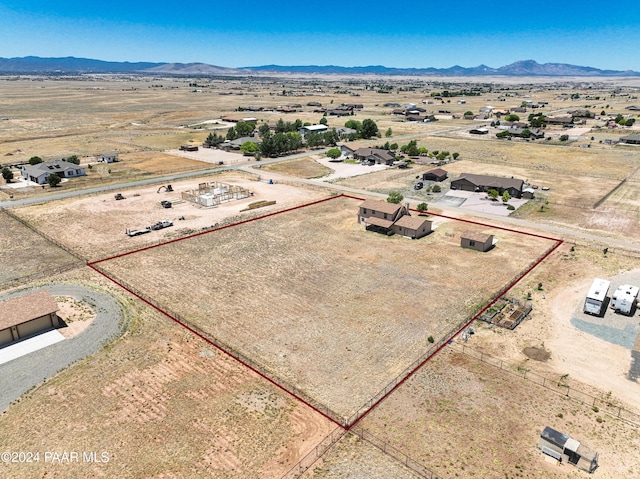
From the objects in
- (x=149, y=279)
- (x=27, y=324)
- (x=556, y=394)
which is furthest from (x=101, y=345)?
(x=556, y=394)

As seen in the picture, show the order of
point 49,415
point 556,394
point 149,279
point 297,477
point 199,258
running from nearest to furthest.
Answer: point 297,477 < point 49,415 < point 556,394 < point 149,279 < point 199,258

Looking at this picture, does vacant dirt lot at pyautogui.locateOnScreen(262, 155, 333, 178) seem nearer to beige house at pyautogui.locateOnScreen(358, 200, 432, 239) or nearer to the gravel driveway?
beige house at pyautogui.locateOnScreen(358, 200, 432, 239)

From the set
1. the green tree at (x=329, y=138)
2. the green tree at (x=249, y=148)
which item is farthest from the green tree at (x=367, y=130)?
the green tree at (x=249, y=148)

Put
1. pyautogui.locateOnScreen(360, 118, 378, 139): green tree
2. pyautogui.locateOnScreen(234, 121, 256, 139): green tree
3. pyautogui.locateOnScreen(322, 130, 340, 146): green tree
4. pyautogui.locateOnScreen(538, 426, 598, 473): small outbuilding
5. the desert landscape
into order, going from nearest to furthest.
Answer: pyautogui.locateOnScreen(538, 426, 598, 473): small outbuilding → the desert landscape → pyautogui.locateOnScreen(322, 130, 340, 146): green tree → pyautogui.locateOnScreen(234, 121, 256, 139): green tree → pyautogui.locateOnScreen(360, 118, 378, 139): green tree

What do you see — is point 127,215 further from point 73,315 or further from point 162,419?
point 162,419

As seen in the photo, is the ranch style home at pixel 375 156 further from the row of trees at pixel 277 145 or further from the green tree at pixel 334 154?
the row of trees at pixel 277 145

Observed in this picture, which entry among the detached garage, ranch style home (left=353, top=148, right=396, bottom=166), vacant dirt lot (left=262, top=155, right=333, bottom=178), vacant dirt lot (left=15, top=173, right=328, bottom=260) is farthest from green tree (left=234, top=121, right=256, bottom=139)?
the detached garage

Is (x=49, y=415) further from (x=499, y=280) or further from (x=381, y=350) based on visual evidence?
(x=499, y=280)

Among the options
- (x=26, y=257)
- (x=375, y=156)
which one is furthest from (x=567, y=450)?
(x=375, y=156)
